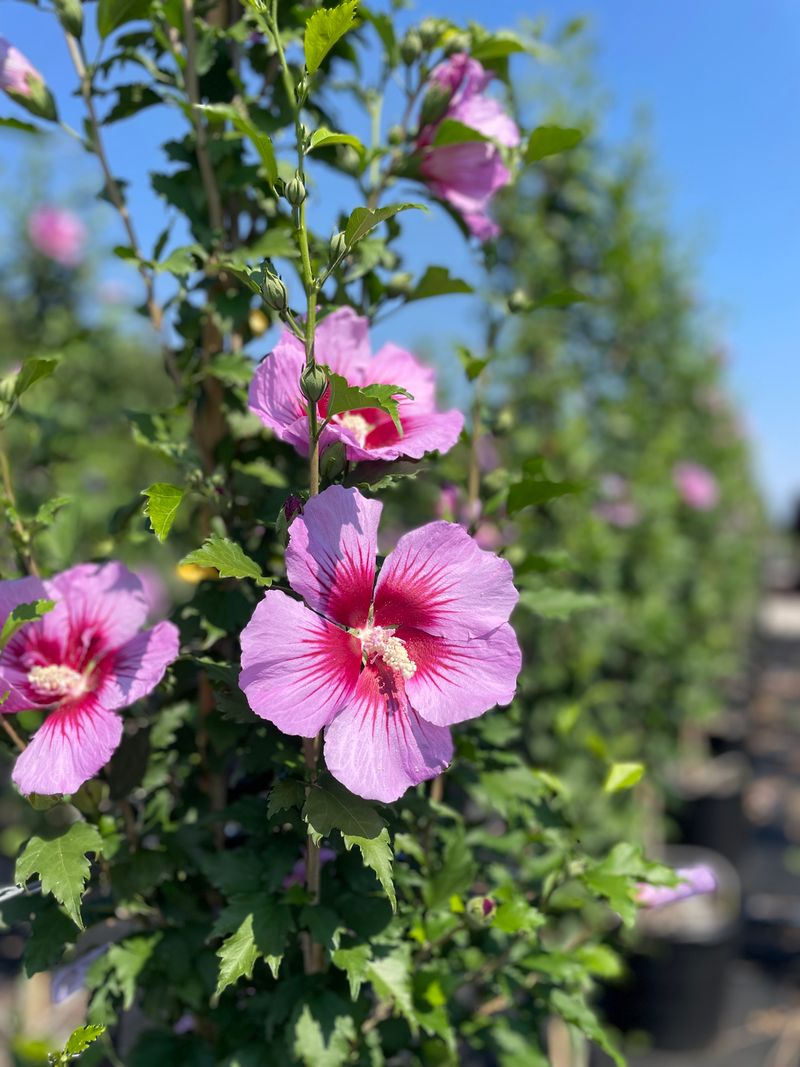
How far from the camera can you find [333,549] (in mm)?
792

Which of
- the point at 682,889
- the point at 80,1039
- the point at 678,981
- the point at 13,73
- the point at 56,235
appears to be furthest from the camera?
the point at 56,235

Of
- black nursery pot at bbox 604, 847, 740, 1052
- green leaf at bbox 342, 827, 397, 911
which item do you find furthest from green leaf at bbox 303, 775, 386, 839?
black nursery pot at bbox 604, 847, 740, 1052

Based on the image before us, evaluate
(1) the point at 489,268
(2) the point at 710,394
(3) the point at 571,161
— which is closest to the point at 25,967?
(1) the point at 489,268

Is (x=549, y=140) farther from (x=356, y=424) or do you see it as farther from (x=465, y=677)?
(x=465, y=677)

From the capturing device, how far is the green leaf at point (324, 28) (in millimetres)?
751

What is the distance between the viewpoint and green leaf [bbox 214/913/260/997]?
2.62ft

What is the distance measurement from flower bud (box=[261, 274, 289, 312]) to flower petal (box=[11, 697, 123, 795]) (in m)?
0.42

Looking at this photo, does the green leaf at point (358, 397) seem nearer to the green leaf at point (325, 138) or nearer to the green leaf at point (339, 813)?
the green leaf at point (325, 138)

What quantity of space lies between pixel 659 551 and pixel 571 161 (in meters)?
1.64

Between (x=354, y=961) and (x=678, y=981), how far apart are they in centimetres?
292

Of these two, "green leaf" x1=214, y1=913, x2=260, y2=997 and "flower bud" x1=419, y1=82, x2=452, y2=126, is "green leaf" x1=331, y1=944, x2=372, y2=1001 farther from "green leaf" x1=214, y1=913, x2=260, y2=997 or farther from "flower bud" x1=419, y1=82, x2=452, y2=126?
"flower bud" x1=419, y1=82, x2=452, y2=126

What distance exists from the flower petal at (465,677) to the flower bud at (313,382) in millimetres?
256

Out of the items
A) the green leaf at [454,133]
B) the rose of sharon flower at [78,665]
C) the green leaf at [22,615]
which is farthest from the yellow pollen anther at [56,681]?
the green leaf at [454,133]

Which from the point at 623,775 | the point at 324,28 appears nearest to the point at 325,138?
the point at 324,28
